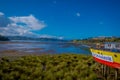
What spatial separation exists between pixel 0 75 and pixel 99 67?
9.08 m

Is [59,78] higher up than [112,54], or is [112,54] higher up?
[112,54]

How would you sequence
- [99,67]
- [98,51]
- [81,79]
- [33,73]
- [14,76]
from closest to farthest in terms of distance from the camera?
[81,79] < [14,76] < [33,73] < [98,51] < [99,67]

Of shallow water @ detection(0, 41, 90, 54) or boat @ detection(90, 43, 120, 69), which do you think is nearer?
boat @ detection(90, 43, 120, 69)

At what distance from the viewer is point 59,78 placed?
12.8m

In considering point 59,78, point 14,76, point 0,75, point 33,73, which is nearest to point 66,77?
point 59,78

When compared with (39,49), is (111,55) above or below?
above

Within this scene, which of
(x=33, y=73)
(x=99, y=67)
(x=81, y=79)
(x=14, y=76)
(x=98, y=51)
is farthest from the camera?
(x=99, y=67)

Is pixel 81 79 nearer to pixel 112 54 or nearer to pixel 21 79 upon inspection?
pixel 112 54

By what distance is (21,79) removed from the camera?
12281mm

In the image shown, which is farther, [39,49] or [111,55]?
[39,49]

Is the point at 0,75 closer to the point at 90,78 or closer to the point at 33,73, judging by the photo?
the point at 33,73

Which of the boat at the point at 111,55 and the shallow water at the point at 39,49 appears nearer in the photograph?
the boat at the point at 111,55

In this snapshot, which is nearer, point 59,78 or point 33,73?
point 59,78

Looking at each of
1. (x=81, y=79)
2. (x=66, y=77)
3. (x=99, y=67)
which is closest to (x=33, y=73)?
(x=66, y=77)
